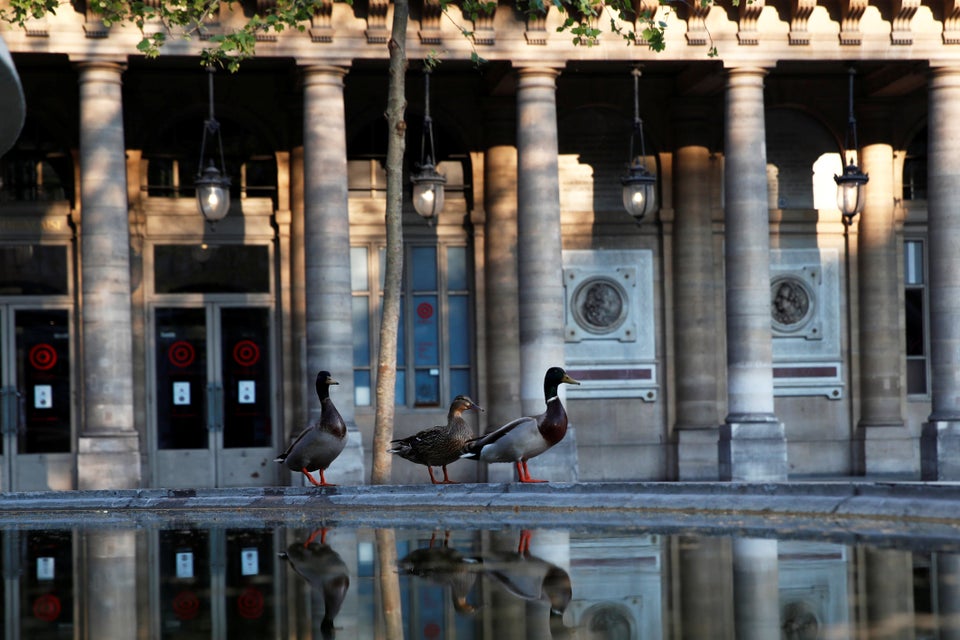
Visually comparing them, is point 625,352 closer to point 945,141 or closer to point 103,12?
point 945,141

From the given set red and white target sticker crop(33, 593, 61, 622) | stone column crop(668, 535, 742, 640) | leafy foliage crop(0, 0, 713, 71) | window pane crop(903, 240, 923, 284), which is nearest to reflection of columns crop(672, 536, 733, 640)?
stone column crop(668, 535, 742, 640)

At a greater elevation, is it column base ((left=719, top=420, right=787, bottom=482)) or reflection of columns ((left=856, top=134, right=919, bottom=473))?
reflection of columns ((left=856, top=134, right=919, bottom=473))

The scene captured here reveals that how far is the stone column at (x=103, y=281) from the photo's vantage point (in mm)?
19578

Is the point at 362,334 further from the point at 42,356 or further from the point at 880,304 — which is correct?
the point at 880,304

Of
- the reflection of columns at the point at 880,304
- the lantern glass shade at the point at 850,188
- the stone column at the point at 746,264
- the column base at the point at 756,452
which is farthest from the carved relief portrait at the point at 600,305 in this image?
the reflection of columns at the point at 880,304

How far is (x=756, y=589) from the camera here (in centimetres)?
754

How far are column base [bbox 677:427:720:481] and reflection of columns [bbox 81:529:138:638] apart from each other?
1394cm

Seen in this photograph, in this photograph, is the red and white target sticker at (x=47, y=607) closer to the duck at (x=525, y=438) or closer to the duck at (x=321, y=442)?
the duck at (x=321, y=442)

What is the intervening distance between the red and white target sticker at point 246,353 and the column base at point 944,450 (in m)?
10.2

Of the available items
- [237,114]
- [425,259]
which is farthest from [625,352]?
[237,114]

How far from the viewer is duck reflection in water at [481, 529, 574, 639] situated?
697 cm

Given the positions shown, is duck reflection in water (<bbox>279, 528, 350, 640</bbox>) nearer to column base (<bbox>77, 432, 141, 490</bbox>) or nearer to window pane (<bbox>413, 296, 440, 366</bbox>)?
column base (<bbox>77, 432, 141, 490</bbox>)

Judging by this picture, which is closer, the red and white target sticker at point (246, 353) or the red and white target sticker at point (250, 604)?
the red and white target sticker at point (250, 604)

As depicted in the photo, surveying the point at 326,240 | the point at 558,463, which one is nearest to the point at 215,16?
the point at 326,240
